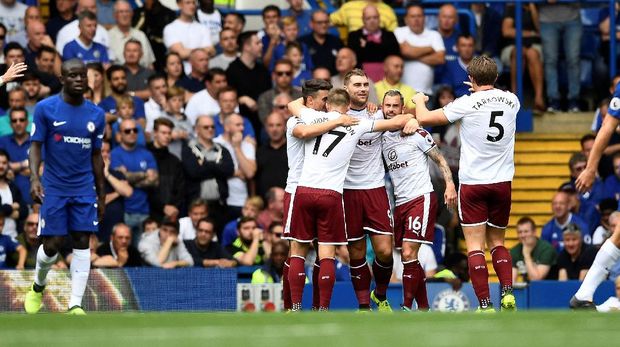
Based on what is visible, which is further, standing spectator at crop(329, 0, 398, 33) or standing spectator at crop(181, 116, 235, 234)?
standing spectator at crop(329, 0, 398, 33)

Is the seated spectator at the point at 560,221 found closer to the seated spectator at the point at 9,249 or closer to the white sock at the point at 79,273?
the seated spectator at the point at 9,249

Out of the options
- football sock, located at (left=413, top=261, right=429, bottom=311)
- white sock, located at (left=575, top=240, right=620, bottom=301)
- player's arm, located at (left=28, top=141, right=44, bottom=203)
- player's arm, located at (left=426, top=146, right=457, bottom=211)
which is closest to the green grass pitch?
white sock, located at (left=575, top=240, right=620, bottom=301)

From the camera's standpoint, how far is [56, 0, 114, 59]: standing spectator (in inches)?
883

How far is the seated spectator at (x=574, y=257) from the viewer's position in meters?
20.3

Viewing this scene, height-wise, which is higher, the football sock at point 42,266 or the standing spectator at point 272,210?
the standing spectator at point 272,210

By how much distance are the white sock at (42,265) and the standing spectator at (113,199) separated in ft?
13.2

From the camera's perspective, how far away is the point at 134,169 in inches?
830

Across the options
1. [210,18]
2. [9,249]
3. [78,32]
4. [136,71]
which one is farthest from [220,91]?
[9,249]

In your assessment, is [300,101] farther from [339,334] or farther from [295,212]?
[339,334]

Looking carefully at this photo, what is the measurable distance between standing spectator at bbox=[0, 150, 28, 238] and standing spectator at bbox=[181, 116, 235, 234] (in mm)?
2236

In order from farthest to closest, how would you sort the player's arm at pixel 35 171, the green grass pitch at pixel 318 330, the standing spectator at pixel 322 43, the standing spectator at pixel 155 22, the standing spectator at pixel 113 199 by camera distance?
the standing spectator at pixel 155 22, the standing spectator at pixel 322 43, the standing spectator at pixel 113 199, the player's arm at pixel 35 171, the green grass pitch at pixel 318 330

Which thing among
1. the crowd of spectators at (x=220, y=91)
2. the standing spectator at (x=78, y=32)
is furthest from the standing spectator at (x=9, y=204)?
the standing spectator at (x=78, y=32)

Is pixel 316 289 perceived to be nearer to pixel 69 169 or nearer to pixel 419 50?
pixel 69 169

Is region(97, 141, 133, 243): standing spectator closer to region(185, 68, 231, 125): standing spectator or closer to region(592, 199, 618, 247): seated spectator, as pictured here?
region(185, 68, 231, 125): standing spectator
